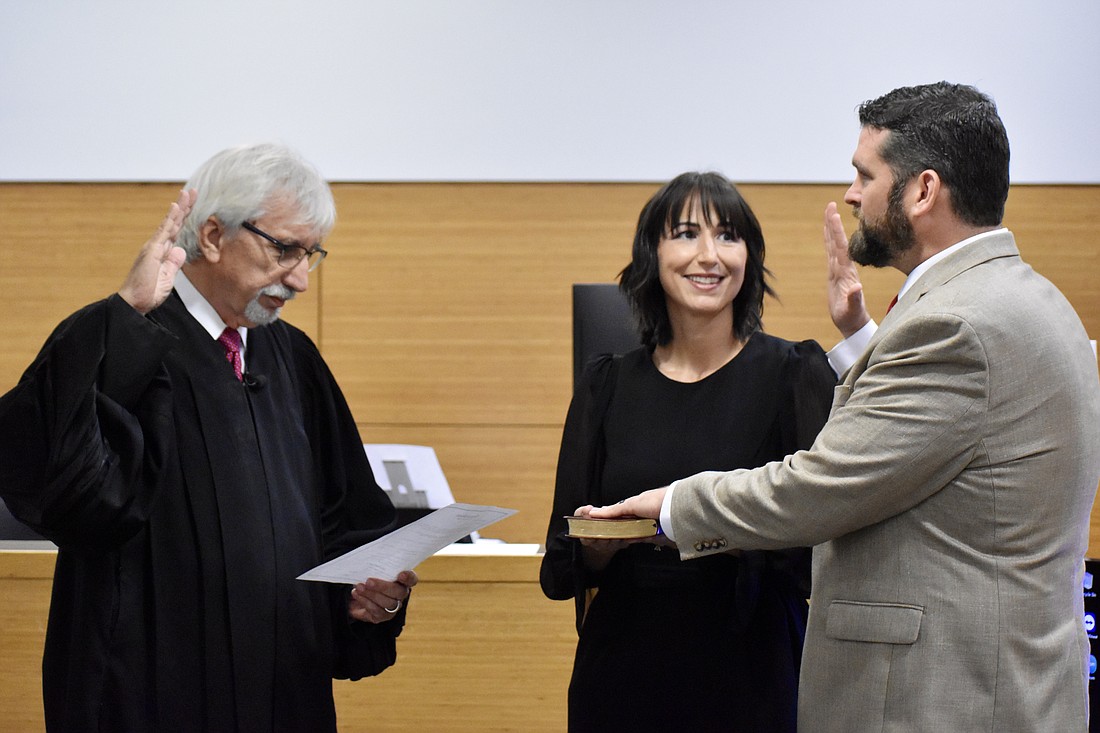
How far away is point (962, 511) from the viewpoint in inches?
57.8

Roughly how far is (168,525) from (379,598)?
426 mm

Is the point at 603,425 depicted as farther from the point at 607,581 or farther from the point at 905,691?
the point at 905,691

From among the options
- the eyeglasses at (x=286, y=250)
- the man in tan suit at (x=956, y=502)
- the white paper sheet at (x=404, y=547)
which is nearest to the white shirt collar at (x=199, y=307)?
the eyeglasses at (x=286, y=250)

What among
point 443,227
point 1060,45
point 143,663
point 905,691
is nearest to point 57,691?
point 143,663

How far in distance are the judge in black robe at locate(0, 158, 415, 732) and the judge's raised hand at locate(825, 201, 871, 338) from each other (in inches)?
42.6

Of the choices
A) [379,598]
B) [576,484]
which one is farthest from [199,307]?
[576,484]

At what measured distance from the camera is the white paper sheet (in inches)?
64.1

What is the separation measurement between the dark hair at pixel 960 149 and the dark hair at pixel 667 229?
466mm

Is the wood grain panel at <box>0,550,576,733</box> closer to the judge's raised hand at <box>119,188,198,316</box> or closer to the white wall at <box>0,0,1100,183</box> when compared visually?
the judge's raised hand at <box>119,188,198,316</box>

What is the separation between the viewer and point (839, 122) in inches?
189

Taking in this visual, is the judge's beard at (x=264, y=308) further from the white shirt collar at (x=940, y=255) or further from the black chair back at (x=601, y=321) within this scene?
the black chair back at (x=601, y=321)

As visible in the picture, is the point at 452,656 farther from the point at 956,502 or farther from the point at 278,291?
the point at 956,502

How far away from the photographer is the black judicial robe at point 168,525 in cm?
→ 155

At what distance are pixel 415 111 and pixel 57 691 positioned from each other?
3629 millimetres
